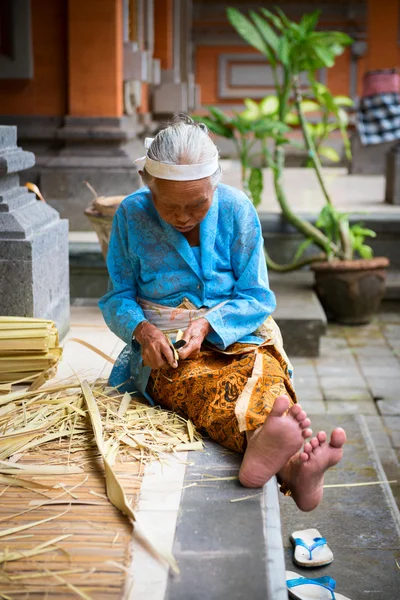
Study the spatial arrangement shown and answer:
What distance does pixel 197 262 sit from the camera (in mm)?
3012

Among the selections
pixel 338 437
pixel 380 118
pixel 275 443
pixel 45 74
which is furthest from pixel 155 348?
A: pixel 380 118

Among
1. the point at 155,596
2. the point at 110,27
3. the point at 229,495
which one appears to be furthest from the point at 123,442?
the point at 110,27

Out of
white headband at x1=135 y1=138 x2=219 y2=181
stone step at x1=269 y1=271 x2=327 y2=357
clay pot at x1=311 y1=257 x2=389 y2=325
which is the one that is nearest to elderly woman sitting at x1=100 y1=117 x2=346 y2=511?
white headband at x1=135 y1=138 x2=219 y2=181

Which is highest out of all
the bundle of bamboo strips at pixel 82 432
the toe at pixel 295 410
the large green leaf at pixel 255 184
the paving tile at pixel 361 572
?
the large green leaf at pixel 255 184

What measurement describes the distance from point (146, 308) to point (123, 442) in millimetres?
550

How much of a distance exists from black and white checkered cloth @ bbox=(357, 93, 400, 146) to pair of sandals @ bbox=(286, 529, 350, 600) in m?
6.84

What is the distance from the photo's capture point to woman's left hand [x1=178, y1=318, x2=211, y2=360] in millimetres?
2826

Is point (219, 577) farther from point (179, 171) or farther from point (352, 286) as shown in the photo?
point (352, 286)

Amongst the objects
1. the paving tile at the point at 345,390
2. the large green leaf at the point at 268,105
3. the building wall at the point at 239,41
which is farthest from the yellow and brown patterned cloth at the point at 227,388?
the building wall at the point at 239,41

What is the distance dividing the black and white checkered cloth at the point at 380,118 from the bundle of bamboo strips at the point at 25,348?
6532 mm

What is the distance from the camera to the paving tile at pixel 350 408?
459 centimetres

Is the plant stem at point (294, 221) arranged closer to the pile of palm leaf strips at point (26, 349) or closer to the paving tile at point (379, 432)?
the paving tile at point (379, 432)

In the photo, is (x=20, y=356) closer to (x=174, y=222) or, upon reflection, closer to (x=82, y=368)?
(x=82, y=368)

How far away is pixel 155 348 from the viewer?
281 cm
